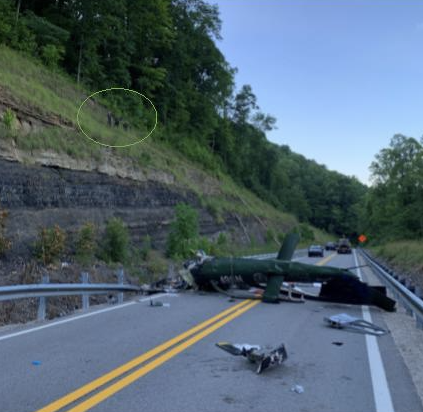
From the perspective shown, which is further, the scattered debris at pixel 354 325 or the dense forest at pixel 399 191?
the dense forest at pixel 399 191

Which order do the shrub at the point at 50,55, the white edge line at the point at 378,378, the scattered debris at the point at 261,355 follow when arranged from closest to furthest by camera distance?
the white edge line at the point at 378,378 → the scattered debris at the point at 261,355 → the shrub at the point at 50,55

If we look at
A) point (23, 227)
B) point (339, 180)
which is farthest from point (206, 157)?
point (339, 180)

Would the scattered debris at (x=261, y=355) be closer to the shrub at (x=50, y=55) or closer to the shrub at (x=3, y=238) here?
the shrub at (x=3, y=238)

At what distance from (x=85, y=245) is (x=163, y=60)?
39046mm

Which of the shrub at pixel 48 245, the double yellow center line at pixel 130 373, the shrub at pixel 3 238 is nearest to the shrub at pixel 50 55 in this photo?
the shrub at pixel 48 245

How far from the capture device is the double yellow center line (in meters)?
5.22

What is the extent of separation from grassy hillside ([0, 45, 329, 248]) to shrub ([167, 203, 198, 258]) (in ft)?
16.0

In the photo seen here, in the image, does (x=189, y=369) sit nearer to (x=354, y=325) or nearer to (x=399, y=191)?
(x=354, y=325)

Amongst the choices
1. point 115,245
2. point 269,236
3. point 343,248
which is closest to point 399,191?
point 343,248

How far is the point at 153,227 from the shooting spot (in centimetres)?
2769

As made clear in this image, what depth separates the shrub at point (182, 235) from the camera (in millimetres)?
25984

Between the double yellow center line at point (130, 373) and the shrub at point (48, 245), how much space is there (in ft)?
25.5

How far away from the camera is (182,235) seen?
26.4 metres

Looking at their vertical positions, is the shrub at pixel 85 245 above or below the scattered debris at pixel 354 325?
above
